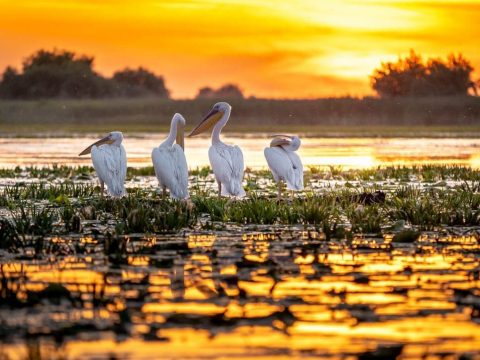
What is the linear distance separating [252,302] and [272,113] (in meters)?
54.1

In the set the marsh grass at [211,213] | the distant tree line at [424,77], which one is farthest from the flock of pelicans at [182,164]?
the distant tree line at [424,77]

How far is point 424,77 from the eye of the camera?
67.2m

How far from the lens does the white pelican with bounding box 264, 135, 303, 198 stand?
12.1 m

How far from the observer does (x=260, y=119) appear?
5834 cm

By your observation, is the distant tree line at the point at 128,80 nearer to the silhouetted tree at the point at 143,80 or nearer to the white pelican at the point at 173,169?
the silhouetted tree at the point at 143,80

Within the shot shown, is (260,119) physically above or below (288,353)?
above

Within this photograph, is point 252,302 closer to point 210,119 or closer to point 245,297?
point 245,297

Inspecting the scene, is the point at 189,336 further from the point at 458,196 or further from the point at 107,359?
the point at 458,196

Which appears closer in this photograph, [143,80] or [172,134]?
[172,134]

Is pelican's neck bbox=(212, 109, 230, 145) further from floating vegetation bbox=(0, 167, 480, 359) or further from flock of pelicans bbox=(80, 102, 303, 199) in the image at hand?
floating vegetation bbox=(0, 167, 480, 359)

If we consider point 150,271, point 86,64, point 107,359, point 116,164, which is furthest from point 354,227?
point 86,64

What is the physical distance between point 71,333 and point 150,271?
170 cm

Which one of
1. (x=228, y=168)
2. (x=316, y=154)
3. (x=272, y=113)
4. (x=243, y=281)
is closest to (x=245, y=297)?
(x=243, y=281)

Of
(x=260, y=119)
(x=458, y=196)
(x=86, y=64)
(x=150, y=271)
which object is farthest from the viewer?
(x=86, y=64)
